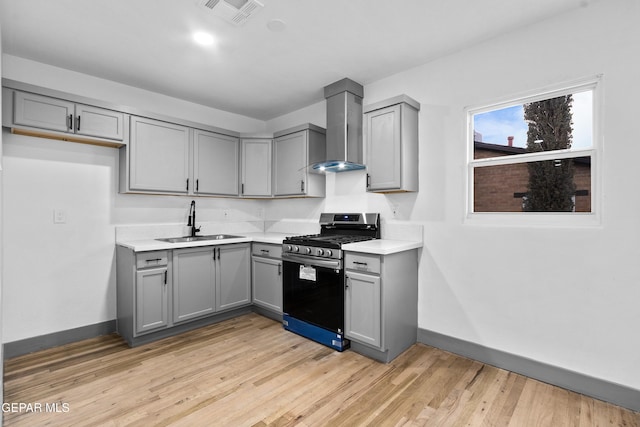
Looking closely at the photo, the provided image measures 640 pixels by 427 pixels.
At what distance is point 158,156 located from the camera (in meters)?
3.39

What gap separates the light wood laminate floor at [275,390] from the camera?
6.37 ft

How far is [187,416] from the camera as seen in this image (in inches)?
77.0

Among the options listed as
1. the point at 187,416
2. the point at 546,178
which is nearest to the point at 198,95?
the point at 187,416

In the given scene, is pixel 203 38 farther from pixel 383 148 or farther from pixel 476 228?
pixel 476 228

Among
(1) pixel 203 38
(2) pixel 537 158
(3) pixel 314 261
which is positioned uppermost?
(1) pixel 203 38

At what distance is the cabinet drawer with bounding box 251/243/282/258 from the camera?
3.53m

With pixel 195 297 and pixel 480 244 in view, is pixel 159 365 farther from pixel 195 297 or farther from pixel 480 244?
pixel 480 244

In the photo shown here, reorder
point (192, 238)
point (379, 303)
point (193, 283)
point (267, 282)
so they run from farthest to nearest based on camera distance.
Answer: point (192, 238) < point (267, 282) < point (193, 283) < point (379, 303)

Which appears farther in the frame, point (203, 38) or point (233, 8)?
point (203, 38)

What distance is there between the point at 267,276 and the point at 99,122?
224cm

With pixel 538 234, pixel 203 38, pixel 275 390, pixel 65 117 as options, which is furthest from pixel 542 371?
pixel 65 117

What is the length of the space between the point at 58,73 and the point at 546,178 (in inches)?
173

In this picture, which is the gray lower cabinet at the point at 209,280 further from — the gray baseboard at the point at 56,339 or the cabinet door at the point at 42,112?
the cabinet door at the point at 42,112

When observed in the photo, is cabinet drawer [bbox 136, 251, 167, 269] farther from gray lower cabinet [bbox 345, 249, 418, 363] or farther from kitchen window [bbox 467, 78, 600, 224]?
kitchen window [bbox 467, 78, 600, 224]
